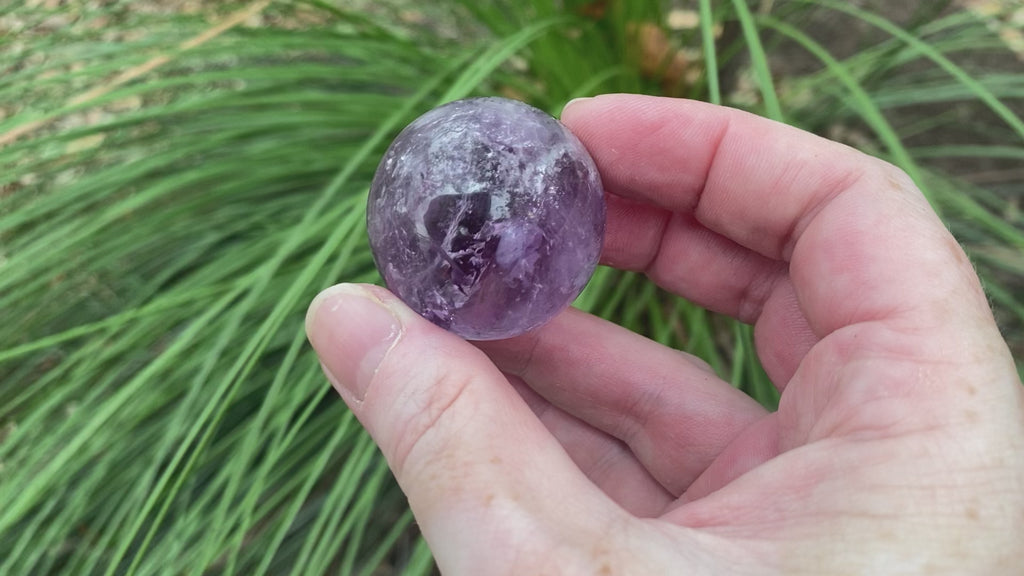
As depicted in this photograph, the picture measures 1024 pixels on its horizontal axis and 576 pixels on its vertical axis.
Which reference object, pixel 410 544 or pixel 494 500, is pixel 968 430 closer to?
pixel 494 500

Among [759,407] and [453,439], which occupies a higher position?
[453,439]

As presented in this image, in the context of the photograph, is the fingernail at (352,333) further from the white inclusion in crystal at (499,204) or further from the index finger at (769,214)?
the index finger at (769,214)

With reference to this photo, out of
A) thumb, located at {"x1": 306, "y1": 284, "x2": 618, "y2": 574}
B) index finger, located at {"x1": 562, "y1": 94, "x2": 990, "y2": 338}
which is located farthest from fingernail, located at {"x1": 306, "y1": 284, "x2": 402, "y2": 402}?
index finger, located at {"x1": 562, "y1": 94, "x2": 990, "y2": 338}

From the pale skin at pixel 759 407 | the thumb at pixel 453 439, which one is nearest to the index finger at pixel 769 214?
the pale skin at pixel 759 407

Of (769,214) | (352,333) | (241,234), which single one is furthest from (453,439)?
(241,234)

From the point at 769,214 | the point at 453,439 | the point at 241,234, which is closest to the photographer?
the point at 453,439

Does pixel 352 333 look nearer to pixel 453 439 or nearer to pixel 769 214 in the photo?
pixel 453 439
